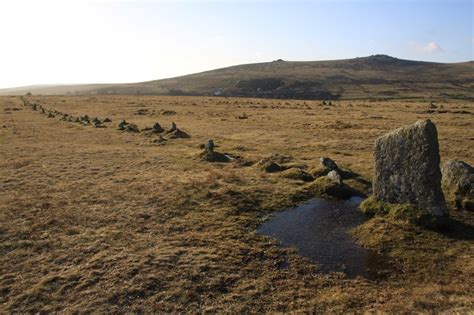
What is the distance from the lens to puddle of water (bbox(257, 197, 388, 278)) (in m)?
16.5

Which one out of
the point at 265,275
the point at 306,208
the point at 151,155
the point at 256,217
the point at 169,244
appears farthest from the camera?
the point at 151,155

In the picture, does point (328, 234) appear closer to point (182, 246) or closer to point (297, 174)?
point (182, 246)

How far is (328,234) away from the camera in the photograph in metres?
19.7

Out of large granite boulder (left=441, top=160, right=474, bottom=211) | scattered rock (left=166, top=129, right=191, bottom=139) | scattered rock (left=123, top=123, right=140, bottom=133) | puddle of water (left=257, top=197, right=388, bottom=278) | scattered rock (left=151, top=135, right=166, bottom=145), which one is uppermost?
scattered rock (left=123, top=123, right=140, bottom=133)

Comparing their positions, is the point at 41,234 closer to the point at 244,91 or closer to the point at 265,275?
the point at 265,275

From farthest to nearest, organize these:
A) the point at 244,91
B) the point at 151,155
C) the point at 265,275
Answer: the point at 244,91 < the point at 151,155 < the point at 265,275

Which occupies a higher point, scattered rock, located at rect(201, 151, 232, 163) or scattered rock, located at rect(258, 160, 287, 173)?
scattered rock, located at rect(201, 151, 232, 163)

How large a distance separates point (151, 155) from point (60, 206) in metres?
14.4

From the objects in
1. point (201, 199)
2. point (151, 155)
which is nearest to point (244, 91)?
point (151, 155)

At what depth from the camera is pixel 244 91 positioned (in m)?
199

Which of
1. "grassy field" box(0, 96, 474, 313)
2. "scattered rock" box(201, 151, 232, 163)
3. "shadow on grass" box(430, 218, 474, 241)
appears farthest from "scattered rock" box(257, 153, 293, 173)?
"shadow on grass" box(430, 218, 474, 241)

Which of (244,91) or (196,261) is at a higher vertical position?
(244,91)

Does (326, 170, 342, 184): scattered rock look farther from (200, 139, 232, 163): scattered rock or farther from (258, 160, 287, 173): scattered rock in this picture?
(200, 139, 232, 163): scattered rock

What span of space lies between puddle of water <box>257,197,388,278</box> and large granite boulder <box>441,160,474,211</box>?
4.77m
